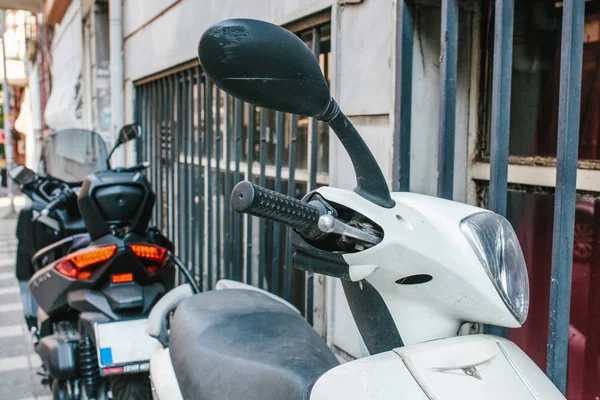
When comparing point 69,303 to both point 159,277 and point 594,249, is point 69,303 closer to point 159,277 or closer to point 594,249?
point 159,277

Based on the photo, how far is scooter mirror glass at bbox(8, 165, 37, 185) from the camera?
391 centimetres

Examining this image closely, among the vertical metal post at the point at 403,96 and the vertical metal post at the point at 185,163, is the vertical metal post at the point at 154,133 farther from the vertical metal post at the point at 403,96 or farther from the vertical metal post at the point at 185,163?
the vertical metal post at the point at 403,96

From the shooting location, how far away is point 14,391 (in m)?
4.27

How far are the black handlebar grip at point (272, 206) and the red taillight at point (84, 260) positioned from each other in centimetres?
216

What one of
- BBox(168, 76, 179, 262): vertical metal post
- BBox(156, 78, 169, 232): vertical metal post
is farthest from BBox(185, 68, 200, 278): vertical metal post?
BBox(156, 78, 169, 232): vertical metal post

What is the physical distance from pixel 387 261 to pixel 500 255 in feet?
0.78

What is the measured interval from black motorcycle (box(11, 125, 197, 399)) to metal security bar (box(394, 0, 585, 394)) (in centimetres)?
141

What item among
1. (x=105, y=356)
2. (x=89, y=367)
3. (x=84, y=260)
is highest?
(x=84, y=260)

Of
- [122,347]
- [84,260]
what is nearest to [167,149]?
[84,260]

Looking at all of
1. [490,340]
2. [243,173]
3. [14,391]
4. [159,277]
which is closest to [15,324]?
[14,391]

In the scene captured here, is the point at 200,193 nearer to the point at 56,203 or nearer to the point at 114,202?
the point at 56,203

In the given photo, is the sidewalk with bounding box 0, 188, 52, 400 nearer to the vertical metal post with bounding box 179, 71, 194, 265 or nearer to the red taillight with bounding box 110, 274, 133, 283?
the red taillight with bounding box 110, 274, 133, 283

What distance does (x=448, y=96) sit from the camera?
2.34 m

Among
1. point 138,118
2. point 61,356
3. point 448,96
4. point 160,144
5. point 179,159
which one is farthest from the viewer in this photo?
point 138,118
